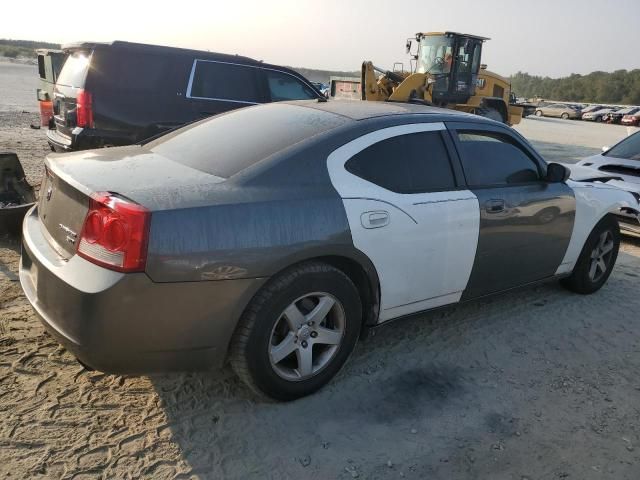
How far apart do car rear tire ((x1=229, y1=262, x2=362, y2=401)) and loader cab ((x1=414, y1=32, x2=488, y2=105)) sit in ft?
44.8

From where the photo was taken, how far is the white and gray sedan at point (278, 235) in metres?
2.38

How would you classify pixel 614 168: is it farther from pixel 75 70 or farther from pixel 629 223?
pixel 75 70

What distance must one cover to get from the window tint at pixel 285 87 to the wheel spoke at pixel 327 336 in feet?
17.7

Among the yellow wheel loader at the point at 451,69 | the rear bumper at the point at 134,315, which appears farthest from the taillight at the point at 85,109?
the yellow wheel loader at the point at 451,69

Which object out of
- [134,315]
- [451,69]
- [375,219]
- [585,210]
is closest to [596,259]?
[585,210]

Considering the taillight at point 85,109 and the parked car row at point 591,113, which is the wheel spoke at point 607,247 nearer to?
the taillight at point 85,109

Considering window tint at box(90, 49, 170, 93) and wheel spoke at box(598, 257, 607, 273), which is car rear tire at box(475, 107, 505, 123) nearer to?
window tint at box(90, 49, 170, 93)

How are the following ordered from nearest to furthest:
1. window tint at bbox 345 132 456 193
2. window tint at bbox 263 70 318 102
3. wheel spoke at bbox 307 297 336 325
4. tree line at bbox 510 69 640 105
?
wheel spoke at bbox 307 297 336 325
window tint at bbox 345 132 456 193
window tint at bbox 263 70 318 102
tree line at bbox 510 69 640 105

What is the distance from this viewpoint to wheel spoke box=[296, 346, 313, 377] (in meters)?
2.89

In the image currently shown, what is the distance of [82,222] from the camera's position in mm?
2496

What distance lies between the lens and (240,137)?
3.22 m

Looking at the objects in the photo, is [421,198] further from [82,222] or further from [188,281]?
[82,222]

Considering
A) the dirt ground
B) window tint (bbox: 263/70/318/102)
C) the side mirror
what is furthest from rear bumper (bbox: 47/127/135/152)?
the side mirror

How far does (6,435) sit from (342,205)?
6.51ft
